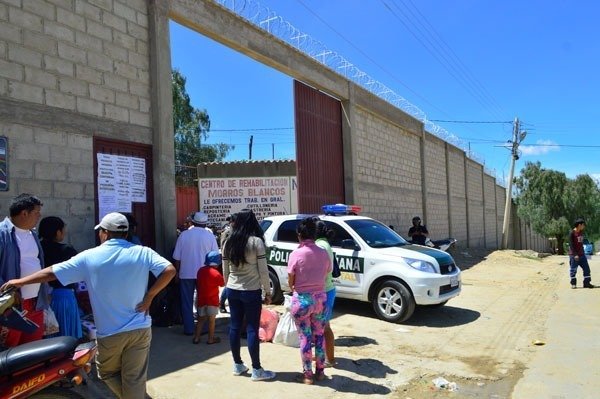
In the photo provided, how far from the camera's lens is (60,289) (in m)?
5.03

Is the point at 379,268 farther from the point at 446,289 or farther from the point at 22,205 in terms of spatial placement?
the point at 22,205

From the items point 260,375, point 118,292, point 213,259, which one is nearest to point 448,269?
point 213,259

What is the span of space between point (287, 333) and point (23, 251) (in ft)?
Answer: 11.5

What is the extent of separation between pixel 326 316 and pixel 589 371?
3.27 m

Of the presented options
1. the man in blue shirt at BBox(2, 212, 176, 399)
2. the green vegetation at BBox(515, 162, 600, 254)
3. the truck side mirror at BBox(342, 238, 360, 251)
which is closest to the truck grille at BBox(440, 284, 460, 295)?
the truck side mirror at BBox(342, 238, 360, 251)

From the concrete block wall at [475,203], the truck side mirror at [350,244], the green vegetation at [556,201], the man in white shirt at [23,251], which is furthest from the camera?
the green vegetation at [556,201]

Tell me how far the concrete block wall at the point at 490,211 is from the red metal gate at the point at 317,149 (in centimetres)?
2185

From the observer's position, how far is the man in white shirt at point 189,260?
732 cm

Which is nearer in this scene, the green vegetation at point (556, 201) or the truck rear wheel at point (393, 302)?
the truck rear wheel at point (393, 302)

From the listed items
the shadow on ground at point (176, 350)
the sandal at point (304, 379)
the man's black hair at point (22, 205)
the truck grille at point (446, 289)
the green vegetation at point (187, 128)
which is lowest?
the sandal at point (304, 379)

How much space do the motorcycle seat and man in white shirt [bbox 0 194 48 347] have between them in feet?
2.72

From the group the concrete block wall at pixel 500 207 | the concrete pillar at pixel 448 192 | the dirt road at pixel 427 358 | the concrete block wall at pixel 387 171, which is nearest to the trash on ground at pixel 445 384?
the dirt road at pixel 427 358

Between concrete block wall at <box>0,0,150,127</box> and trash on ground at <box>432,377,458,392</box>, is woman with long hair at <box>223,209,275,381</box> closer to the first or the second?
trash on ground at <box>432,377,458,392</box>

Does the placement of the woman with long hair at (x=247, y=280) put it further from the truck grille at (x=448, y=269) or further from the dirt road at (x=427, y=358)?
the truck grille at (x=448, y=269)
